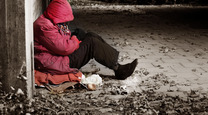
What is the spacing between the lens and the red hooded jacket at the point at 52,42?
4789 millimetres

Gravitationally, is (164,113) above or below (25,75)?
below

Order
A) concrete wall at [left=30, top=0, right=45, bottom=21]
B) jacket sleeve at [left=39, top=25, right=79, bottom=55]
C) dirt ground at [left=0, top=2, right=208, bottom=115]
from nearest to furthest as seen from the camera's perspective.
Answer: dirt ground at [left=0, top=2, right=208, bottom=115] < jacket sleeve at [left=39, top=25, right=79, bottom=55] < concrete wall at [left=30, top=0, right=45, bottom=21]

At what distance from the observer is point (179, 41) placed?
9.27m

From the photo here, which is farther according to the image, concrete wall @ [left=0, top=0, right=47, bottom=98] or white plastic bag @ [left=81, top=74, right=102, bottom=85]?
white plastic bag @ [left=81, top=74, right=102, bottom=85]

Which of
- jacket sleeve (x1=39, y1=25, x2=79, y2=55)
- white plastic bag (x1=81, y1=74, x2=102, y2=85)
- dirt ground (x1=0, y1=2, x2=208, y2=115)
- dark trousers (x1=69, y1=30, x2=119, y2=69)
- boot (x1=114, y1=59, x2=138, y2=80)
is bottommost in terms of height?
dirt ground (x1=0, y1=2, x2=208, y2=115)

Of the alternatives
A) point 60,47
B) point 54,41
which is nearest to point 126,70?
point 60,47

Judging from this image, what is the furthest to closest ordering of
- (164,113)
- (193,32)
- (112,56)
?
(193,32)
(112,56)
(164,113)

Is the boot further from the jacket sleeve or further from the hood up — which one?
the hood up

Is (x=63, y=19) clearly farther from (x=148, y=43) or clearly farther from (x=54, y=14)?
(x=148, y=43)

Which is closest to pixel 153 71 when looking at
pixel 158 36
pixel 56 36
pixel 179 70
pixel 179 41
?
pixel 179 70

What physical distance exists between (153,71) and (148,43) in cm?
276

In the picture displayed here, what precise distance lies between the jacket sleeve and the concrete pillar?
0.54 m

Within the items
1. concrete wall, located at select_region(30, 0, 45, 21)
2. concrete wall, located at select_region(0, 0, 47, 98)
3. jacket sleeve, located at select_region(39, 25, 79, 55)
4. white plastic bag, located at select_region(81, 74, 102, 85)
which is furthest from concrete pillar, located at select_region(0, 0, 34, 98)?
concrete wall, located at select_region(30, 0, 45, 21)

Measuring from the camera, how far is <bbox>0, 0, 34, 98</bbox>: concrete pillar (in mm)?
3992
